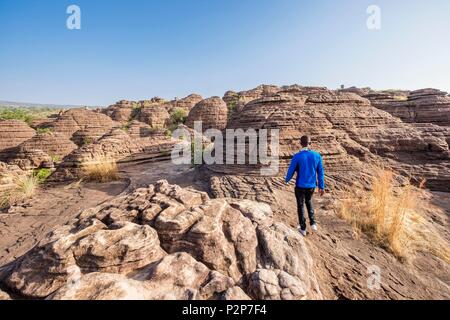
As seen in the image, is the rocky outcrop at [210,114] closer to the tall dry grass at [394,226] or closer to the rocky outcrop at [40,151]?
the rocky outcrop at [40,151]

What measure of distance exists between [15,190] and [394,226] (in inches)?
355

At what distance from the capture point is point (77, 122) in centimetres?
1703

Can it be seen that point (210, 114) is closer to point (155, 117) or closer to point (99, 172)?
point (155, 117)

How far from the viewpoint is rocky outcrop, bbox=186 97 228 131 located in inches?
771

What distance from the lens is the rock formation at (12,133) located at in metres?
11.6

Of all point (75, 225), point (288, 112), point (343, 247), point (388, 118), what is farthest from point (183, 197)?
point (388, 118)

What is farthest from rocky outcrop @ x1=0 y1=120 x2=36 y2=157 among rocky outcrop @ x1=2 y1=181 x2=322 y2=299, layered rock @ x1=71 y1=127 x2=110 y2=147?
rocky outcrop @ x1=2 y1=181 x2=322 y2=299

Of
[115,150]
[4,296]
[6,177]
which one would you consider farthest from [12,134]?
[4,296]

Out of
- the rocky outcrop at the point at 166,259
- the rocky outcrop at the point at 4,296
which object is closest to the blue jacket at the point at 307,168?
the rocky outcrop at the point at 166,259

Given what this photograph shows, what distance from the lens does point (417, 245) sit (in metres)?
3.38

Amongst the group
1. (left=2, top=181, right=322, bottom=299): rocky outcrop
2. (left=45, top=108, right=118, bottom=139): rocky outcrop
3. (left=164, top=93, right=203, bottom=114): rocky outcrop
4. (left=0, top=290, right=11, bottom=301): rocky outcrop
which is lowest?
(left=0, top=290, right=11, bottom=301): rocky outcrop

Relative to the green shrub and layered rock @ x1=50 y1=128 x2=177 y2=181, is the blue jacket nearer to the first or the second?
layered rock @ x1=50 y1=128 x2=177 y2=181
